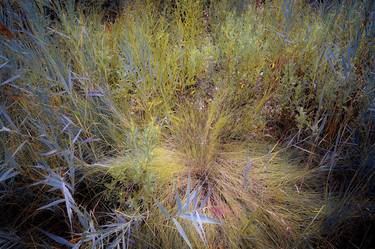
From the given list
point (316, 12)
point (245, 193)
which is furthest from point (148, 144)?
point (316, 12)

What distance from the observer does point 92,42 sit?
5.42ft

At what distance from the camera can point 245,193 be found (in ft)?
3.92

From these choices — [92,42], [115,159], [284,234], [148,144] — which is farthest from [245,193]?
[92,42]

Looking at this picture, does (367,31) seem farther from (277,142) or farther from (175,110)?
(175,110)

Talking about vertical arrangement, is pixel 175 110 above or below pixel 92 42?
below

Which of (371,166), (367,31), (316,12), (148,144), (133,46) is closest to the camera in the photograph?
(148,144)

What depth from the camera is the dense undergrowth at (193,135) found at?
1.09 meters

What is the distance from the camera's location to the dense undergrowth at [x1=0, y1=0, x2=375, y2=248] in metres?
1.09

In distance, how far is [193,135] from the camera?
54.2 inches

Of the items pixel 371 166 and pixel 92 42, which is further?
pixel 92 42

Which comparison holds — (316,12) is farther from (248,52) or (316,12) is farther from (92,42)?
(92,42)

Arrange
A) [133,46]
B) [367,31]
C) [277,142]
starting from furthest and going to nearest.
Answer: [133,46], [367,31], [277,142]

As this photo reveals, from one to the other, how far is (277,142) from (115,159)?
70cm

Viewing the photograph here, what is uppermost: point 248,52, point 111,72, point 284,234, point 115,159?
point 248,52
